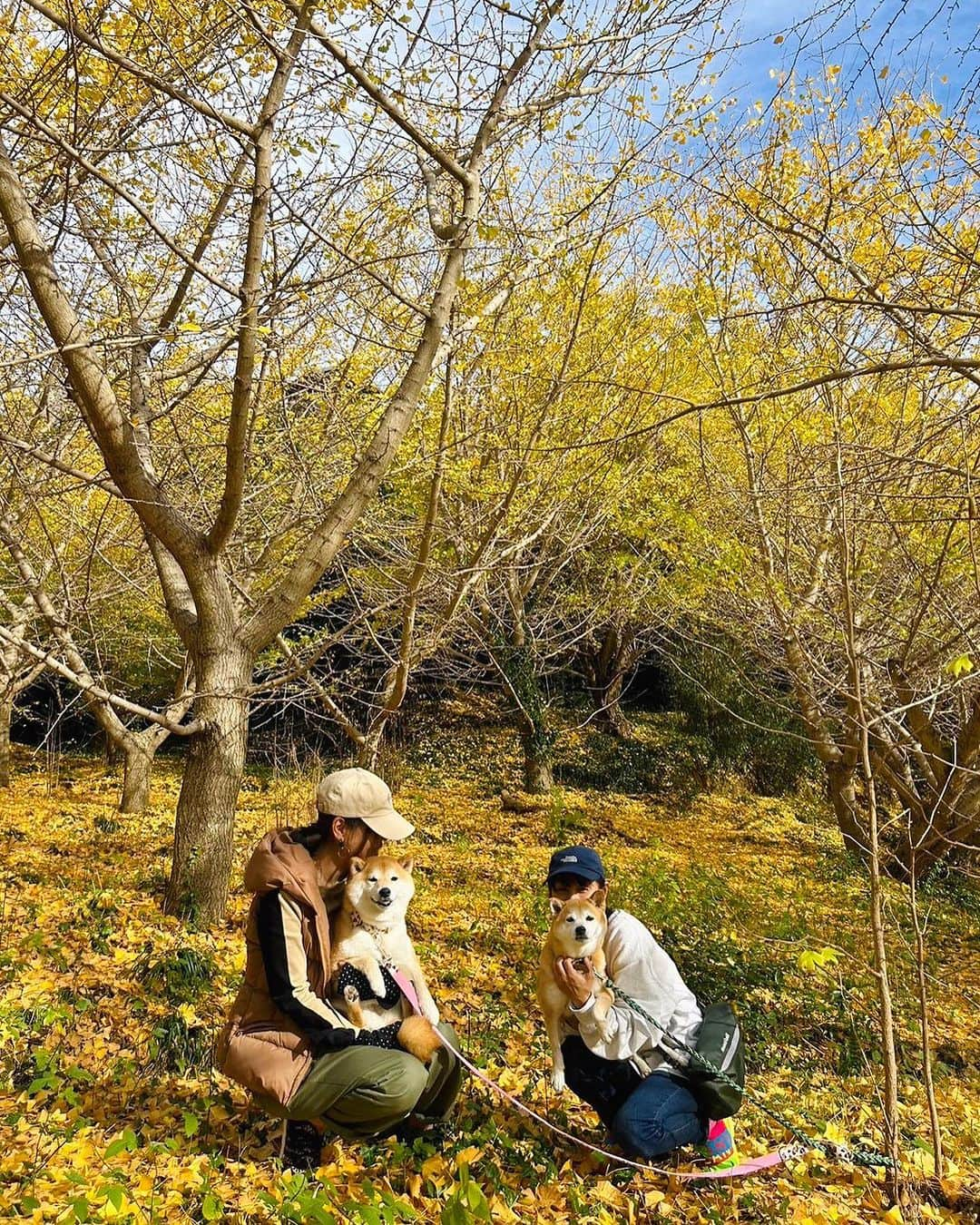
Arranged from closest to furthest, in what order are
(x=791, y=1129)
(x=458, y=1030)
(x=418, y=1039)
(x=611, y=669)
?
(x=418, y=1039) < (x=791, y=1129) < (x=458, y=1030) < (x=611, y=669)

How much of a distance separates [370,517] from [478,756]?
8.47 meters

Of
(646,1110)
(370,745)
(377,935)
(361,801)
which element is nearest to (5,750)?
(370,745)

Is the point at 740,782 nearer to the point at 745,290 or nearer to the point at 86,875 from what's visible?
the point at 745,290

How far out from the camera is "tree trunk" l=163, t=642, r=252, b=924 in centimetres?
472

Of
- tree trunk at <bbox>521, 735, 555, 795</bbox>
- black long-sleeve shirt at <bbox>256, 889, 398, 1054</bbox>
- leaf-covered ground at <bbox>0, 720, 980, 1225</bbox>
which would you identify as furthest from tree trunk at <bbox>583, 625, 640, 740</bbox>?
black long-sleeve shirt at <bbox>256, 889, 398, 1054</bbox>

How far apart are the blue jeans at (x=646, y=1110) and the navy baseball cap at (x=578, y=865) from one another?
0.61 meters

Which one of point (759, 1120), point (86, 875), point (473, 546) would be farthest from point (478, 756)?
point (759, 1120)

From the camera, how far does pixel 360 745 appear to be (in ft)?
19.6

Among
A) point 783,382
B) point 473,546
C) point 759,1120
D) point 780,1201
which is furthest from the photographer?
point 473,546

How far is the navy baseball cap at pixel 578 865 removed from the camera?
3.04 m

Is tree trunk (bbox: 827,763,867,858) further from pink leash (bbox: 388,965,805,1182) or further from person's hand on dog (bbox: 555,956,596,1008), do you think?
person's hand on dog (bbox: 555,956,596,1008)

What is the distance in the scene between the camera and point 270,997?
2.57 m

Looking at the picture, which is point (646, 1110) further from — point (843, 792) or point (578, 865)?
point (843, 792)

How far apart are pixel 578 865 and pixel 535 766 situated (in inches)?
395
